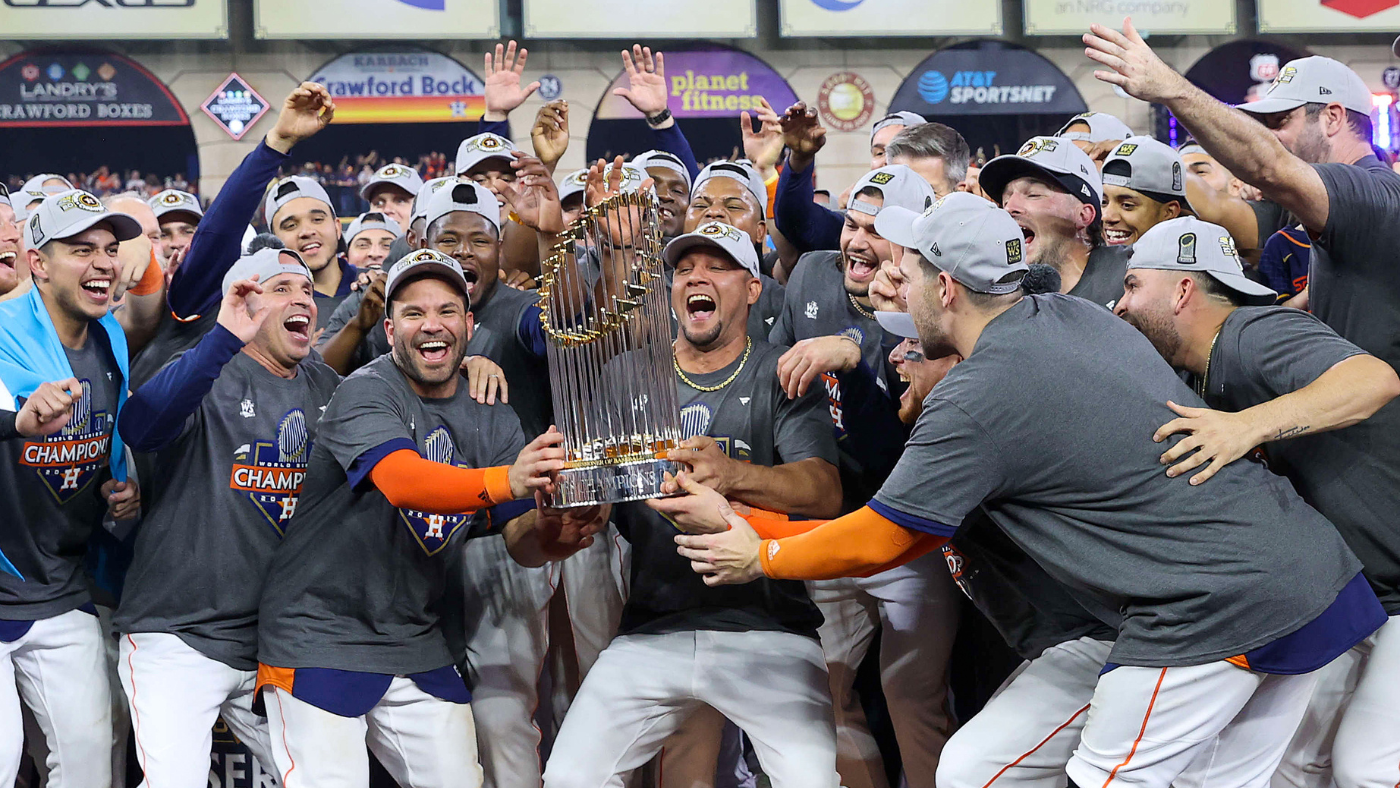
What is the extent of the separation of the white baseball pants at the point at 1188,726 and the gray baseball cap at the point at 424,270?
2492 millimetres

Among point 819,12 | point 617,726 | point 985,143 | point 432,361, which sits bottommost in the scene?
point 617,726

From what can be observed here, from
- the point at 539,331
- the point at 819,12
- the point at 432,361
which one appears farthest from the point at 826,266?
the point at 819,12

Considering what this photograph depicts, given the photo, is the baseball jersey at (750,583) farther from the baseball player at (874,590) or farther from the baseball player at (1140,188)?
the baseball player at (1140,188)

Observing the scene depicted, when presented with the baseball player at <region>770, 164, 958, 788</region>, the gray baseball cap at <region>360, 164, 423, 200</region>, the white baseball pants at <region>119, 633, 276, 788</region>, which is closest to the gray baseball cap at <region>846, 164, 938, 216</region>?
the baseball player at <region>770, 164, 958, 788</region>

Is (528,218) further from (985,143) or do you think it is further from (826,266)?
(985,143)

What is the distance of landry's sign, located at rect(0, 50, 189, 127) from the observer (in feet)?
41.1

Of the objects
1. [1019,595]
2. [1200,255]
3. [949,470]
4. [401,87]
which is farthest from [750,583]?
[401,87]

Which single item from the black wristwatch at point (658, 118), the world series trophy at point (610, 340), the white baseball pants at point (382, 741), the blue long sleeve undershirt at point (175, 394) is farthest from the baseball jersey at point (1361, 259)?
the blue long sleeve undershirt at point (175, 394)

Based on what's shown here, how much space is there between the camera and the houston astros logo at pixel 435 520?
4113mm

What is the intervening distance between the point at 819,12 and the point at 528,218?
30.6 feet

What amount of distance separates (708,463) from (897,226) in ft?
2.97

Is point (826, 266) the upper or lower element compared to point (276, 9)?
lower

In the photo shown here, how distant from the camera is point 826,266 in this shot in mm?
4957

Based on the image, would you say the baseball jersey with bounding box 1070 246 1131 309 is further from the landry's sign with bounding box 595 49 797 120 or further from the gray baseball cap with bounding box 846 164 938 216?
the landry's sign with bounding box 595 49 797 120
